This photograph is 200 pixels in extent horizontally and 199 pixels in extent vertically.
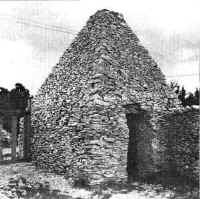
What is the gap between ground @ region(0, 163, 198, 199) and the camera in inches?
359

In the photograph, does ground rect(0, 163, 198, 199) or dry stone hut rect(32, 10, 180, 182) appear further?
dry stone hut rect(32, 10, 180, 182)

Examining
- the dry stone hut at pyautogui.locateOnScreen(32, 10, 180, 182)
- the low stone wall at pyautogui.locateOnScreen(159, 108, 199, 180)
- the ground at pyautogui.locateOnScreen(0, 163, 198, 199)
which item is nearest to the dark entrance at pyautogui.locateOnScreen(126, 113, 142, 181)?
the dry stone hut at pyautogui.locateOnScreen(32, 10, 180, 182)

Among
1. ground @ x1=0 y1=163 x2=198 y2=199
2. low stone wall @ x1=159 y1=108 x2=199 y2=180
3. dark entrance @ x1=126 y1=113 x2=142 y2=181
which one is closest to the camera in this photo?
ground @ x1=0 y1=163 x2=198 y2=199

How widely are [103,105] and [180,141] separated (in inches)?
105

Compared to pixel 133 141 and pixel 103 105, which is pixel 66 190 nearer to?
pixel 103 105

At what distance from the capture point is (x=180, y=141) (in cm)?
1089

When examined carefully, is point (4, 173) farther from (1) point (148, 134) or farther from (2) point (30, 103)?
(1) point (148, 134)

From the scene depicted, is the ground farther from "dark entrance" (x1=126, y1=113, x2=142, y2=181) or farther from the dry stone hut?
"dark entrance" (x1=126, y1=113, x2=142, y2=181)

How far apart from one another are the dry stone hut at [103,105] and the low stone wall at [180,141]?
335mm

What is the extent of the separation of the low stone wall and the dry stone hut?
1.10 ft

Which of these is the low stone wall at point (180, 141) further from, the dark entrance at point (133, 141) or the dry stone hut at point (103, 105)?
the dark entrance at point (133, 141)

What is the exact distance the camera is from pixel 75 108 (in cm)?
1130

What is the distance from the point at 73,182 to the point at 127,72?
391 cm

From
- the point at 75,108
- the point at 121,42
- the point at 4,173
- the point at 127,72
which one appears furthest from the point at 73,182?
the point at 121,42
